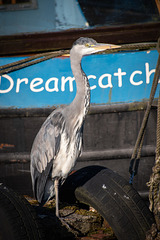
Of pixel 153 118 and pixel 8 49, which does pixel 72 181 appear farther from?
pixel 8 49

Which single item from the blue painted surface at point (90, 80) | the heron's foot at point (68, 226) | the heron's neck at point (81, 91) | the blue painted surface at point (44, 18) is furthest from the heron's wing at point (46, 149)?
the blue painted surface at point (44, 18)

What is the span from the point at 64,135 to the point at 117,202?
0.67 meters

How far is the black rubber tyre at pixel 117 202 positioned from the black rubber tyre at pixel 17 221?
1.82 feet

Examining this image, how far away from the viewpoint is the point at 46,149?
93.7 inches

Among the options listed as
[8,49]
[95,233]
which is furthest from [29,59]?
[95,233]

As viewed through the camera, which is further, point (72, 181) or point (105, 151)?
point (105, 151)

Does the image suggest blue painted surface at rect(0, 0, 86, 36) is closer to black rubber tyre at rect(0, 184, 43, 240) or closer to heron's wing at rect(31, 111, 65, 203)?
heron's wing at rect(31, 111, 65, 203)

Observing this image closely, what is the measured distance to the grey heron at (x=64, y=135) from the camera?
2334 millimetres

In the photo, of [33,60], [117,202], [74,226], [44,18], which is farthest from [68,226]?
[44,18]

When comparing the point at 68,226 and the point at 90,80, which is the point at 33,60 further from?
the point at 68,226

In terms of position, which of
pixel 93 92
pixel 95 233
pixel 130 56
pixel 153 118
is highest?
pixel 130 56

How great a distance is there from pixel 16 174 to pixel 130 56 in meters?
1.78

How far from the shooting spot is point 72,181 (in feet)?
8.79

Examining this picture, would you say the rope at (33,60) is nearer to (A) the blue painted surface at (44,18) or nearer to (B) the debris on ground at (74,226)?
(A) the blue painted surface at (44,18)
